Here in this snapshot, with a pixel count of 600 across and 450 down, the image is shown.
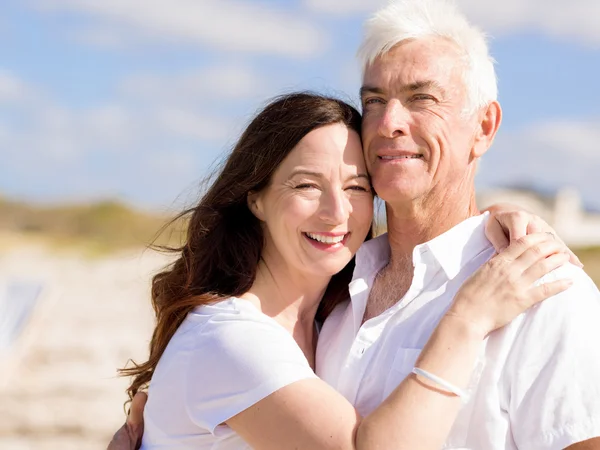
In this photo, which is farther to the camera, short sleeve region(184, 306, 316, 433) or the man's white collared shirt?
short sleeve region(184, 306, 316, 433)

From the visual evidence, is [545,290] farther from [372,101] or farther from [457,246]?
[372,101]

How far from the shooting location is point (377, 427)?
272 centimetres

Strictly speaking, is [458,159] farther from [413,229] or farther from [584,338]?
[584,338]

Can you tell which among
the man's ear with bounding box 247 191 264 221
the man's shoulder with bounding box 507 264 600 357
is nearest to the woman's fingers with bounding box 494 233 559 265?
the man's shoulder with bounding box 507 264 600 357

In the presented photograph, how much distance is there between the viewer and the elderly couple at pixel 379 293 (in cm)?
279

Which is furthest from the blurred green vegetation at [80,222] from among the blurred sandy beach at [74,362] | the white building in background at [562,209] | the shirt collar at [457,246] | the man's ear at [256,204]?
the shirt collar at [457,246]

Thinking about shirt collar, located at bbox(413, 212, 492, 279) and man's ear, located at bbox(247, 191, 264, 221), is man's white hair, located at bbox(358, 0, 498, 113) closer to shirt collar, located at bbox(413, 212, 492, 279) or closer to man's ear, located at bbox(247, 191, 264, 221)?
shirt collar, located at bbox(413, 212, 492, 279)

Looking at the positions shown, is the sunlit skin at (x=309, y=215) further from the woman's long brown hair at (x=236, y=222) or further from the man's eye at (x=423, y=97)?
the man's eye at (x=423, y=97)

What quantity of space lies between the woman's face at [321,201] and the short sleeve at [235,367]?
1.50 ft

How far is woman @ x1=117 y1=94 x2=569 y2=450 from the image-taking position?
2.79 m

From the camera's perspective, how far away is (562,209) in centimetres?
3766

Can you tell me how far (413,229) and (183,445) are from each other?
1.32m

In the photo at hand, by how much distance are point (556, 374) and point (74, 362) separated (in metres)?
10.00

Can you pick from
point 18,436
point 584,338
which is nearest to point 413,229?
point 584,338
